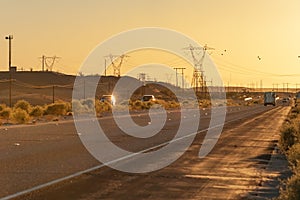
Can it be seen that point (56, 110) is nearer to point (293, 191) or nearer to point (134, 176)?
point (134, 176)

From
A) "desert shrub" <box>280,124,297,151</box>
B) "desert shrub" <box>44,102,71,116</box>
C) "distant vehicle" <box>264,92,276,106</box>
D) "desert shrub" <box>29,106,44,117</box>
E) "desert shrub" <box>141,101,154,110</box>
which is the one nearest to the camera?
"desert shrub" <box>280,124,297,151</box>

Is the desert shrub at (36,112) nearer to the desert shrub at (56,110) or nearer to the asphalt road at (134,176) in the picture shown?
the desert shrub at (56,110)

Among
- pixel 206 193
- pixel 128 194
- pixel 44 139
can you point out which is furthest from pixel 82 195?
pixel 44 139

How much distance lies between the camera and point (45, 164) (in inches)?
722

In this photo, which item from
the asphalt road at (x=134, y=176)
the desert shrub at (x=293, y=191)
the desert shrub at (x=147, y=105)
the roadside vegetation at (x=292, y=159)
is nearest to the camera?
the desert shrub at (x=293, y=191)

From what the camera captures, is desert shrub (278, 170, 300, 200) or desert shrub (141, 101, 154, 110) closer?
desert shrub (278, 170, 300, 200)

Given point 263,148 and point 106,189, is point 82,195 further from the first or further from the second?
point 263,148

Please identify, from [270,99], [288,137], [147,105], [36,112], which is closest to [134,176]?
[288,137]

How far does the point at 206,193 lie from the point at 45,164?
6.71 meters

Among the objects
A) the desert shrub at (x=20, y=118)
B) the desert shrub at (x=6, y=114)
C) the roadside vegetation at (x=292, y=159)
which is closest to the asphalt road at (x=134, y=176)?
the roadside vegetation at (x=292, y=159)

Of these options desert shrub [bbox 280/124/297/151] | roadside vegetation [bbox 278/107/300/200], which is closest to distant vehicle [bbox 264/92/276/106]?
roadside vegetation [bbox 278/107/300/200]

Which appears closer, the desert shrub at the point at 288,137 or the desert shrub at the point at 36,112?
the desert shrub at the point at 288,137

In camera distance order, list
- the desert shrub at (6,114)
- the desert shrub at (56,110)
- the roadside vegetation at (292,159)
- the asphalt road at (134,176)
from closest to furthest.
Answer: the roadside vegetation at (292,159)
the asphalt road at (134,176)
the desert shrub at (6,114)
the desert shrub at (56,110)

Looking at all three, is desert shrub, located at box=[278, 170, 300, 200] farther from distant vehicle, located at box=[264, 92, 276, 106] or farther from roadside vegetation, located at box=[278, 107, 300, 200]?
distant vehicle, located at box=[264, 92, 276, 106]
